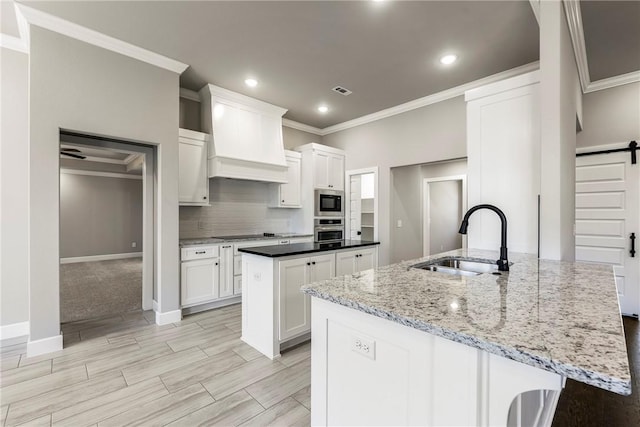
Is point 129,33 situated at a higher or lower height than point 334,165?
higher

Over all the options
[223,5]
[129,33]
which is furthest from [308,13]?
[129,33]

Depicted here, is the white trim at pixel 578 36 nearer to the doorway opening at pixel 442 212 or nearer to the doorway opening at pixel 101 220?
the doorway opening at pixel 442 212

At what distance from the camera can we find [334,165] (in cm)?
531

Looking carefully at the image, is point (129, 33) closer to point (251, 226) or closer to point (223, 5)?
point (223, 5)

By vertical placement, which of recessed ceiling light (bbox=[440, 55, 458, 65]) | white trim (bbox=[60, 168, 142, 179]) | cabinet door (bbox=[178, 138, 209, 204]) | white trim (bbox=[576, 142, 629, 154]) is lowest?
cabinet door (bbox=[178, 138, 209, 204])

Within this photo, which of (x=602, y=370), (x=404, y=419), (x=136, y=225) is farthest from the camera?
(x=136, y=225)

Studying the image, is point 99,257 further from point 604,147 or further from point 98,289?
point 604,147

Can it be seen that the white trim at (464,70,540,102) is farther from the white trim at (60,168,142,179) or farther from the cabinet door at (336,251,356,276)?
the white trim at (60,168,142,179)

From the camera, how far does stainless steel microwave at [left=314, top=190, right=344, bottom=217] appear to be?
5012 millimetres

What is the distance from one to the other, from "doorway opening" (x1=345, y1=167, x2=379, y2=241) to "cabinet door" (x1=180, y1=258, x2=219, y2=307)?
2635 mm

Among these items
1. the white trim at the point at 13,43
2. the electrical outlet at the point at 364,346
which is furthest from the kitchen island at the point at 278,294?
the white trim at the point at 13,43

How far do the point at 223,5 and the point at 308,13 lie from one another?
2.34ft

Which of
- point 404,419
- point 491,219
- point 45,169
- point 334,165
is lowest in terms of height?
point 404,419

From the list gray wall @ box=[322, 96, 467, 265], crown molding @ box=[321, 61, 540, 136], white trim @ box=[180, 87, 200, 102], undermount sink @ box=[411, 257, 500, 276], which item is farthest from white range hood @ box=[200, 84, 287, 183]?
undermount sink @ box=[411, 257, 500, 276]
